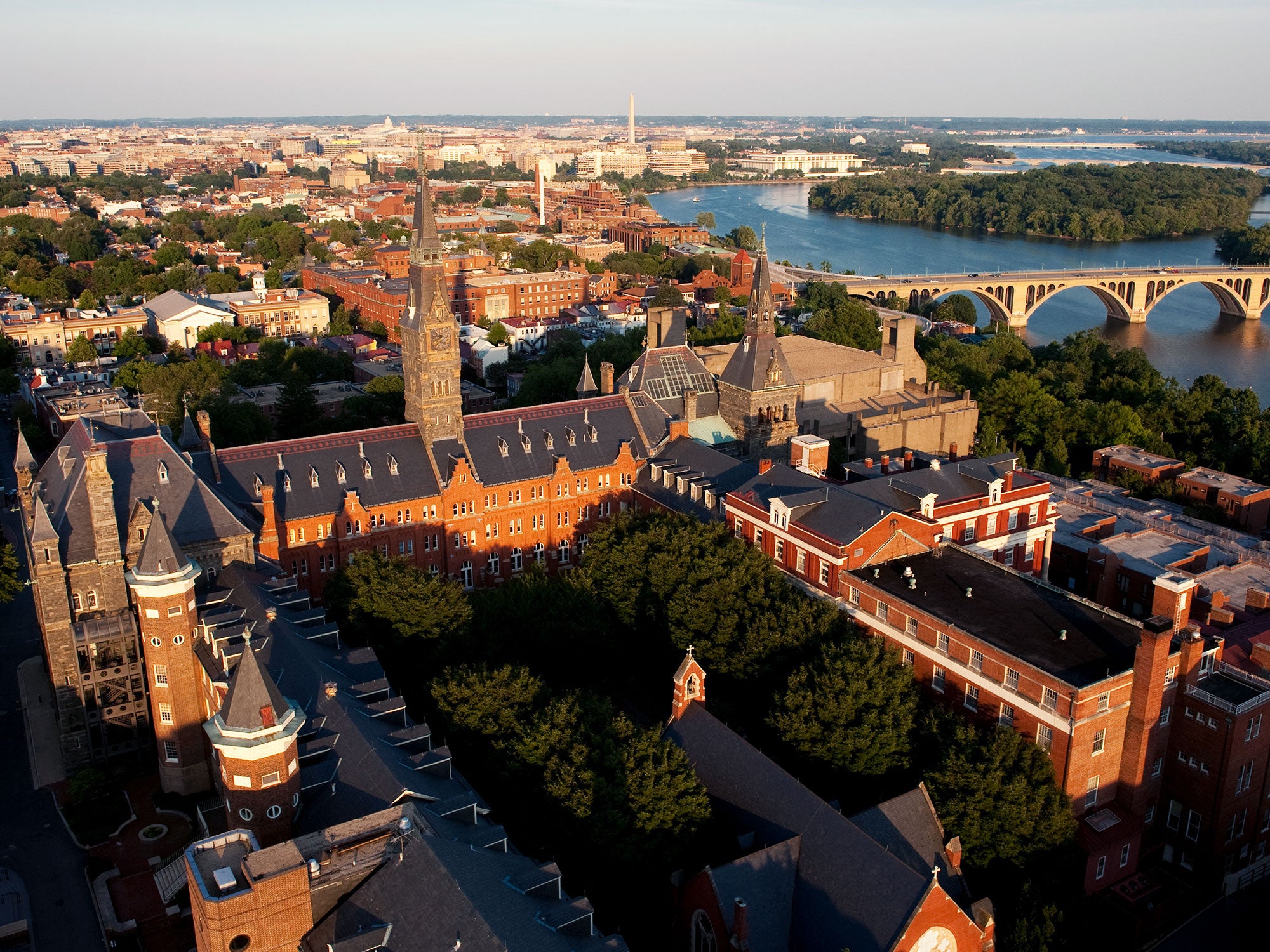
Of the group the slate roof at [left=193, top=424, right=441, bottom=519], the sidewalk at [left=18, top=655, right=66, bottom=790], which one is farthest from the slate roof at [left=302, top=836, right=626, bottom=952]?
the slate roof at [left=193, top=424, right=441, bottom=519]

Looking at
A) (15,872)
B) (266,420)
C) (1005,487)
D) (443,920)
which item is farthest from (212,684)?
(266,420)

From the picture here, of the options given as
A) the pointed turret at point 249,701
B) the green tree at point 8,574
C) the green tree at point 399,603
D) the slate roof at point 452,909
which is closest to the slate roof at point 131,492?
the green tree at point 399,603

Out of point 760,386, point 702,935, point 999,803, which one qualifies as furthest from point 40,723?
point 760,386

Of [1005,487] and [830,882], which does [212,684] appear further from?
[1005,487]

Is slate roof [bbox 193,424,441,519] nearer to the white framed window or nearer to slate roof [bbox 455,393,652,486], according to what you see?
slate roof [bbox 455,393,652,486]

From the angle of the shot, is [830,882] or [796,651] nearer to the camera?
[830,882]

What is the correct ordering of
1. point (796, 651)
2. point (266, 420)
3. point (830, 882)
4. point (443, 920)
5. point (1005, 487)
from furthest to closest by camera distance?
1. point (266, 420)
2. point (1005, 487)
3. point (796, 651)
4. point (830, 882)
5. point (443, 920)
